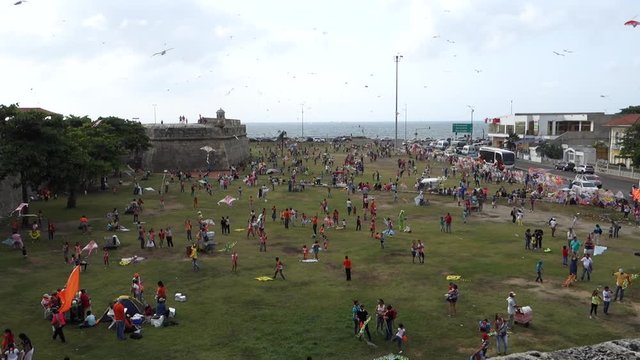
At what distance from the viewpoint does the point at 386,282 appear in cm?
2073

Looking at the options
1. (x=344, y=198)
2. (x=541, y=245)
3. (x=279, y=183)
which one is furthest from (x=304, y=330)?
(x=279, y=183)

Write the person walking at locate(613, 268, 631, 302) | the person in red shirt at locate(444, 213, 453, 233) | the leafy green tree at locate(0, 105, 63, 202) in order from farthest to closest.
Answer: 1. the person in red shirt at locate(444, 213, 453, 233)
2. the leafy green tree at locate(0, 105, 63, 202)
3. the person walking at locate(613, 268, 631, 302)

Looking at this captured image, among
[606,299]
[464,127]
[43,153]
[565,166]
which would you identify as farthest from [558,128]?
[43,153]

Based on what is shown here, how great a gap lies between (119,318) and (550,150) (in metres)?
65.2

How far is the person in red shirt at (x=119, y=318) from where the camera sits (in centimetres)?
1537

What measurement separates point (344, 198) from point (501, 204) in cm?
1154

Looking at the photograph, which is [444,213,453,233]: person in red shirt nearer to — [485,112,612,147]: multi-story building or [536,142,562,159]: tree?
[485,112,612,147]: multi-story building

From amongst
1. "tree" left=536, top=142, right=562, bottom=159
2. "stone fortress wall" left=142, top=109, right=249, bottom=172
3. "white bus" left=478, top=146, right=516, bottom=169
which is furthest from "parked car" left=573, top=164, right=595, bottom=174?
"stone fortress wall" left=142, top=109, right=249, bottom=172

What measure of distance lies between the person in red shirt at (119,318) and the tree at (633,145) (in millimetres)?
41248

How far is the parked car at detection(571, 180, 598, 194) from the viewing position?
38406mm

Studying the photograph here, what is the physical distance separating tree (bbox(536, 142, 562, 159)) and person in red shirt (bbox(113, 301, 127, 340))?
65.0 metres

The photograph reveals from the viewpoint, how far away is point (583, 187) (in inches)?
1574

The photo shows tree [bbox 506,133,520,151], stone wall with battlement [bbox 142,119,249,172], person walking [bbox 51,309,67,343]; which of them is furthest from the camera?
tree [bbox 506,133,520,151]

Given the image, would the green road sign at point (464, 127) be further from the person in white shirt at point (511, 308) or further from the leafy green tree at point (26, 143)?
the person in white shirt at point (511, 308)
